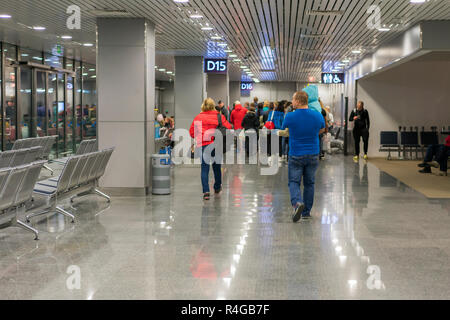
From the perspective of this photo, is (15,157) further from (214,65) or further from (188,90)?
(214,65)

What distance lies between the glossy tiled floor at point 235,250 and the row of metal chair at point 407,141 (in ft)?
30.9

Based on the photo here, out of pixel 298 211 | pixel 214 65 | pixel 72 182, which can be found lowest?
pixel 298 211

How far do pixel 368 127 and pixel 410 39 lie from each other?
7.23 metres

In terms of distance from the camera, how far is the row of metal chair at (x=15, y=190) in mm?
6906

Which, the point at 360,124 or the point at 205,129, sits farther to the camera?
the point at 360,124

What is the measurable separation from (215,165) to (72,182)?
3.17m

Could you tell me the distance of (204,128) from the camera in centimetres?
1090

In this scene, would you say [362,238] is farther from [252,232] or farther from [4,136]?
[4,136]

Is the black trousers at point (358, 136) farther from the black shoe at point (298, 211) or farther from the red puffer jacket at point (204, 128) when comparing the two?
the black shoe at point (298, 211)

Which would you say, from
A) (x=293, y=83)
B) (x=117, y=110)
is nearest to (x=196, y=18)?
(x=117, y=110)

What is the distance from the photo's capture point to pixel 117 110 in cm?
1215

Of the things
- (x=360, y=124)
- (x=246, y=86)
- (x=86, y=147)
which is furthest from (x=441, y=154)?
(x=246, y=86)

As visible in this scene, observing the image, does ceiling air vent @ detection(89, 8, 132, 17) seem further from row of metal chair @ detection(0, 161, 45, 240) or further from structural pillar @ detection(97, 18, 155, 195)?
row of metal chair @ detection(0, 161, 45, 240)

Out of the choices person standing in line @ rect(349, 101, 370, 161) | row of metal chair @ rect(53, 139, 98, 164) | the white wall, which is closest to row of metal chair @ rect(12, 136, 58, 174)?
row of metal chair @ rect(53, 139, 98, 164)
